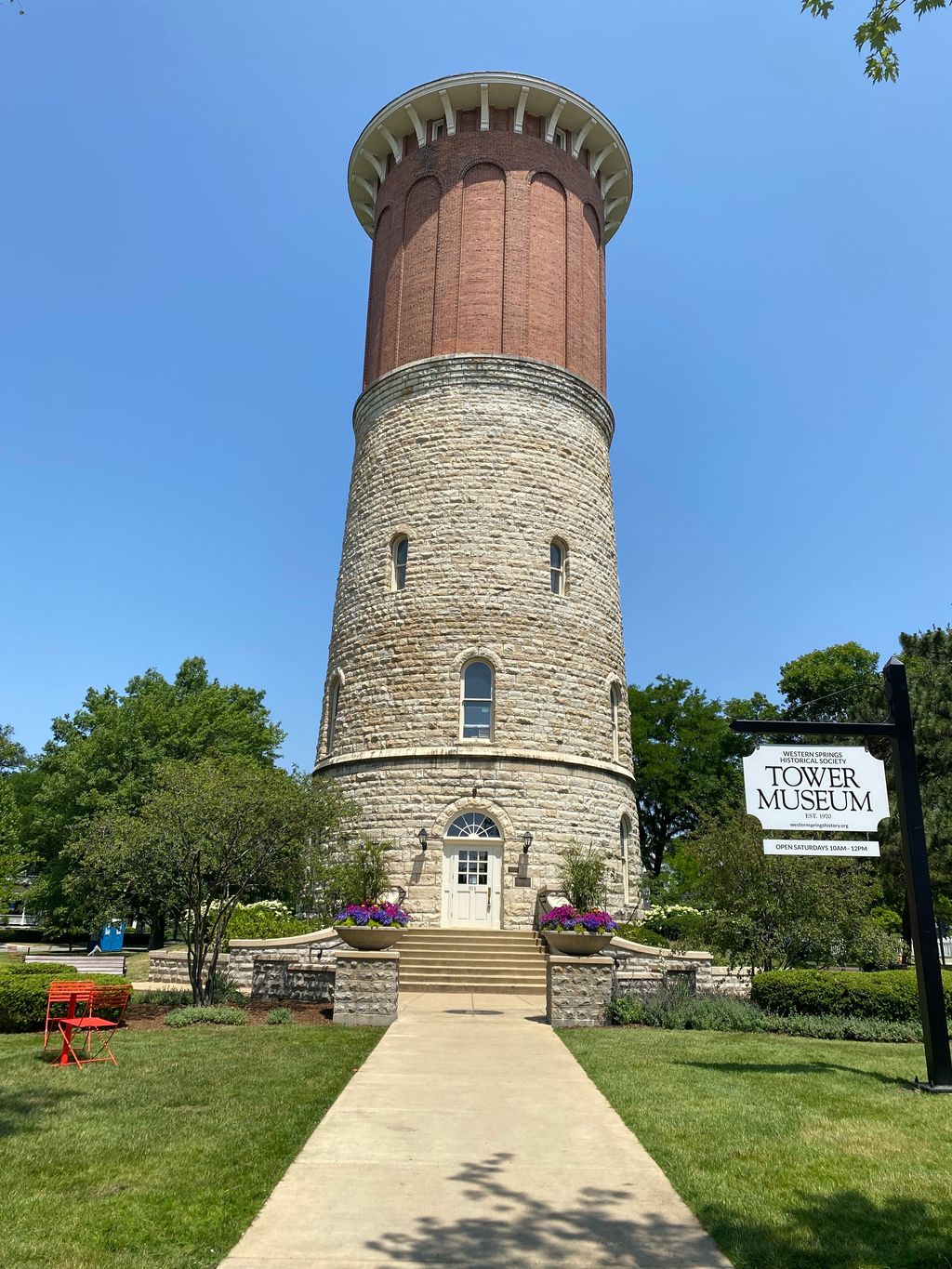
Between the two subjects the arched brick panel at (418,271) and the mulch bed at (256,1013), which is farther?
the arched brick panel at (418,271)

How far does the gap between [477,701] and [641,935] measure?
22.7 ft

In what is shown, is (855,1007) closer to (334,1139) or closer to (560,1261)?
(334,1139)

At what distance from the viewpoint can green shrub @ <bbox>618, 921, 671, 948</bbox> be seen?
21.5 meters

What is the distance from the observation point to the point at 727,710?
46.8 metres

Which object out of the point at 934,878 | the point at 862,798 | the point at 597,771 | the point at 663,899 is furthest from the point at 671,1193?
the point at 934,878

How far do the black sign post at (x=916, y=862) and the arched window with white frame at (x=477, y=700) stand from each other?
1270cm

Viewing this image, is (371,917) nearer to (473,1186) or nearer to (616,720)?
(473,1186)

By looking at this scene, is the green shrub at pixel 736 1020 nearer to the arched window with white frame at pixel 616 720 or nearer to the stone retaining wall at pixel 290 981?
the stone retaining wall at pixel 290 981

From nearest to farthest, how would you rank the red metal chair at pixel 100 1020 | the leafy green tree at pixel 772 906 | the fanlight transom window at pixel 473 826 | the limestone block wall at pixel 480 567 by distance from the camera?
the red metal chair at pixel 100 1020 → the leafy green tree at pixel 772 906 → the fanlight transom window at pixel 473 826 → the limestone block wall at pixel 480 567

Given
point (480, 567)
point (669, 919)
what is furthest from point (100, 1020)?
point (669, 919)

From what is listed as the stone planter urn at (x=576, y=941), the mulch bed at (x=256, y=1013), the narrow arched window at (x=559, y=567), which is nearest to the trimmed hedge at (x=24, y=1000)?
the mulch bed at (x=256, y=1013)

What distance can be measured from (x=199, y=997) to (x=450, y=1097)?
767 centimetres

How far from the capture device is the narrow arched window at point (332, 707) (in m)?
25.8

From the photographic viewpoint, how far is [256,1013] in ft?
49.4
